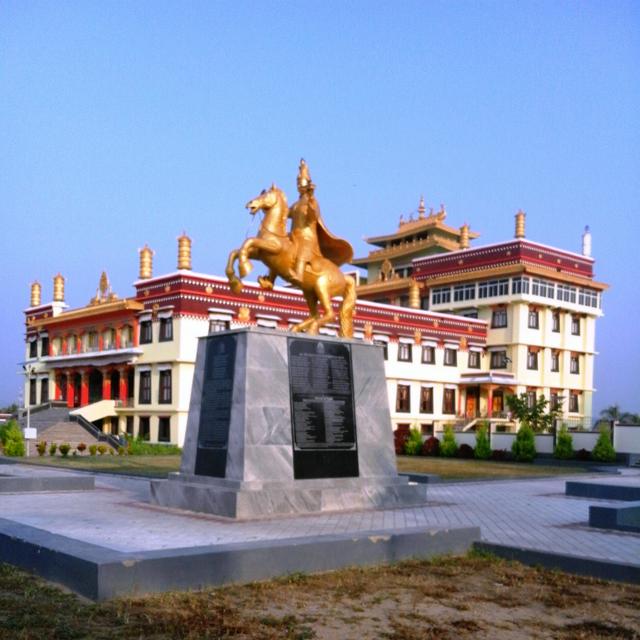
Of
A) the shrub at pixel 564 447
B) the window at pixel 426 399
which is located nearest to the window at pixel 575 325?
the window at pixel 426 399

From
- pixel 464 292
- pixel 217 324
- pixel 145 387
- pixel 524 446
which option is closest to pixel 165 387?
pixel 145 387

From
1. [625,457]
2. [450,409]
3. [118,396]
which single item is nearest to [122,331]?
[118,396]

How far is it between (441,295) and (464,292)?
6.11ft

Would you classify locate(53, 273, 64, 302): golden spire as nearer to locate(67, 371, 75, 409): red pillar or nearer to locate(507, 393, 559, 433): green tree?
locate(67, 371, 75, 409): red pillar

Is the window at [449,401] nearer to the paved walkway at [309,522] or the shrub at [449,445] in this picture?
the shrub at [449,445]

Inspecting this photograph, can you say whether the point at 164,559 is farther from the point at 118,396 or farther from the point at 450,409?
the point at 450,409

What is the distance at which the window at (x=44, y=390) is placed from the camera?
47.6m

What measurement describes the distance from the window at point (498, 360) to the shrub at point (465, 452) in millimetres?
14408

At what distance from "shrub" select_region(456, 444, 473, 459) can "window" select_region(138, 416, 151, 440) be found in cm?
1518

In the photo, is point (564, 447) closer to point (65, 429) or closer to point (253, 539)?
point (65, 429)

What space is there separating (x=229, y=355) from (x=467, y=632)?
713 centimetres

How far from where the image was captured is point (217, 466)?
12.1m

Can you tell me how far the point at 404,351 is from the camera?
151 ft

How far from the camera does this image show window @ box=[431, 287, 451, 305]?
51.7 m
